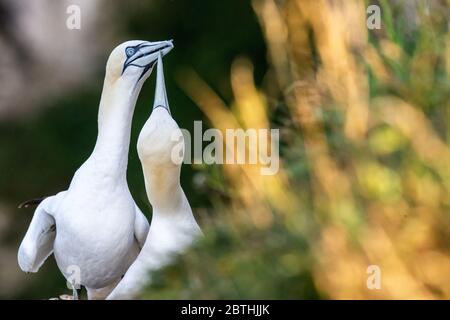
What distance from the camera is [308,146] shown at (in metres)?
4.64

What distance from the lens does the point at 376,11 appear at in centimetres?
564

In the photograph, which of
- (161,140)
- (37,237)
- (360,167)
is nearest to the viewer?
(360,167)

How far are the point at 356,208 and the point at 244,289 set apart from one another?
0.58 meters

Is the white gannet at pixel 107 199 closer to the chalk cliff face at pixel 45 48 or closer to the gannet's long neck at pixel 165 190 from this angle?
the gannet's long neck at pixel 165 190

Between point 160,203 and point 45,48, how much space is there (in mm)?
2841

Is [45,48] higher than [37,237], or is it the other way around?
[45,48]

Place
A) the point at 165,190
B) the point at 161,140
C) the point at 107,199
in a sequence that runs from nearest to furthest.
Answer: the point at 161,140
the point at 165,190
the point at 107,199

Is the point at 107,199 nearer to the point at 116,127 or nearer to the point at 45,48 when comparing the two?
the point at 116,127

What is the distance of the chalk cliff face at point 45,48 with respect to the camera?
7.21 metres

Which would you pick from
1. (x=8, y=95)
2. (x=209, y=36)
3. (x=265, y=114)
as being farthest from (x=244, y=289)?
(x=8, y=95)

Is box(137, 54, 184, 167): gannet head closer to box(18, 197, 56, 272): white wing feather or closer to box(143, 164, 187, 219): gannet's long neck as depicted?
box(143, 164, 187, 219): gannet's long neck

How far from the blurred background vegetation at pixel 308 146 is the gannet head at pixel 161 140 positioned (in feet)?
0.87

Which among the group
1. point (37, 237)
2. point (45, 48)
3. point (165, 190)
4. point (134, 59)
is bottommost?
point (37, 237)

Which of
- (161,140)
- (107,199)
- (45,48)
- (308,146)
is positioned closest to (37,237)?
(107,199)
